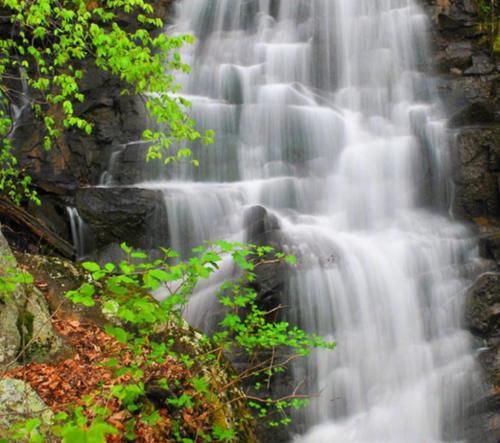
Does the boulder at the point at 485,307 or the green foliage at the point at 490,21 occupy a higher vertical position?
the green foliage at the point at 490,21

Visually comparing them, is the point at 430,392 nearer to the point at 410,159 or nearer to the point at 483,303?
the point at 483,303

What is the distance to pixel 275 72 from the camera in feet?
43.4

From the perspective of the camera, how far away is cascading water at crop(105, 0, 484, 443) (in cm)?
736

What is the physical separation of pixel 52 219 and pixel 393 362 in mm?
6434

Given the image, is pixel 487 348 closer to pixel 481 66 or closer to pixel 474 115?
pixel 474 115

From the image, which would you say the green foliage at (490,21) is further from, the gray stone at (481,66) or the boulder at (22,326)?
the boulder at (22,326)

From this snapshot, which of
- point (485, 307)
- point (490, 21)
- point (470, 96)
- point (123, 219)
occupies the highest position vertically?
point (490, 21)

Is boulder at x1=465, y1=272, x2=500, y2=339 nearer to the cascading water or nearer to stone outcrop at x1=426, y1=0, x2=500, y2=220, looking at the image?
the cascading water

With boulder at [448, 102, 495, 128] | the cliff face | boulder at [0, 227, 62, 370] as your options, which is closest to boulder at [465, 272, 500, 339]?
the cliff face

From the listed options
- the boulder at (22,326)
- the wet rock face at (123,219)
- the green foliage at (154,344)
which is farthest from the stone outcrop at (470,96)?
the boulder at (22,326)

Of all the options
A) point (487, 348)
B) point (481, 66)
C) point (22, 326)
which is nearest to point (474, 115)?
point (481, 66)

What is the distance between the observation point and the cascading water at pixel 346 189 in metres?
7.36

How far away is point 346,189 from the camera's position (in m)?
10.6

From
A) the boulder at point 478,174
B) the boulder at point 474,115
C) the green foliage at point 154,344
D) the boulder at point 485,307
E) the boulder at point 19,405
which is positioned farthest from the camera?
the boulder at point 474,115
